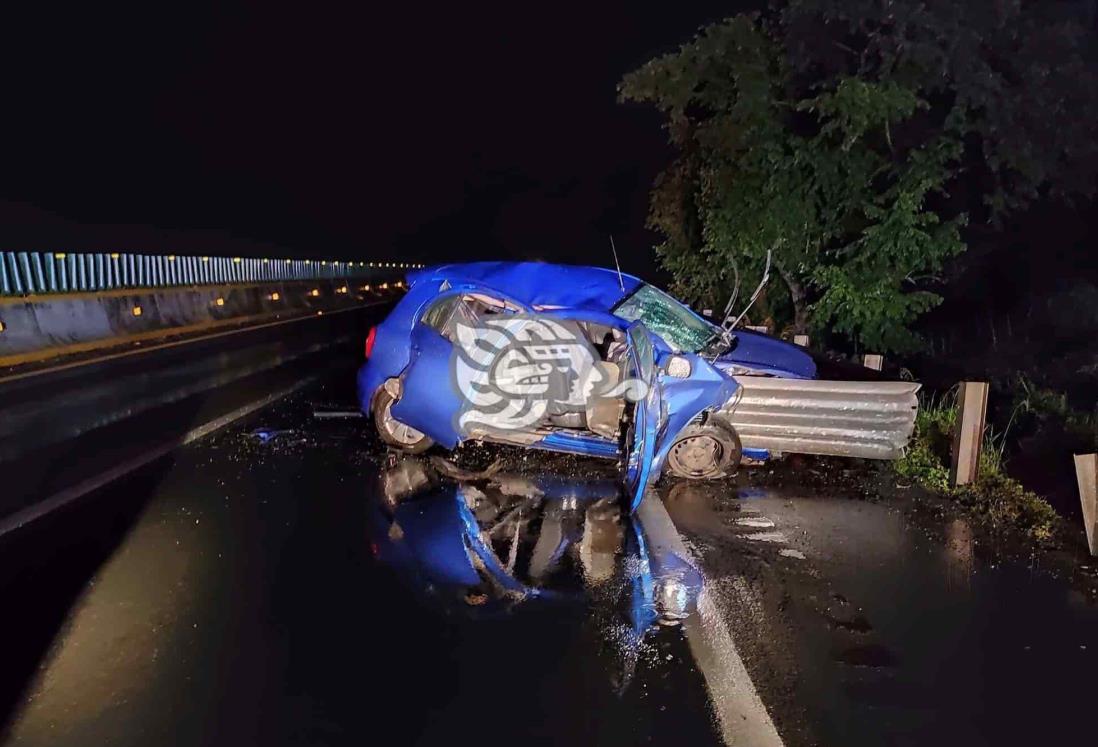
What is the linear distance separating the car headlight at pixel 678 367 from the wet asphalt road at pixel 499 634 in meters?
1.07

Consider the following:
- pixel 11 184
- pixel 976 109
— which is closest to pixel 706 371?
pixel 976 109

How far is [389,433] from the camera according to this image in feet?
27.8

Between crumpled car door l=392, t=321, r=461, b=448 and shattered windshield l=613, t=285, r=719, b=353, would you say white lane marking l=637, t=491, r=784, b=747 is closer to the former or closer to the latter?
shattered windshield l=613, t=285, r=719, b=353

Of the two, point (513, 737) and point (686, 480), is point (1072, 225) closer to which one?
point (686, 480)

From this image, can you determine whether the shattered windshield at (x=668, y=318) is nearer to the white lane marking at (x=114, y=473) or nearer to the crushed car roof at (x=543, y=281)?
the crushed car roof at (x=543, y=281)

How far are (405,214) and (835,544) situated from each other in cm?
9451

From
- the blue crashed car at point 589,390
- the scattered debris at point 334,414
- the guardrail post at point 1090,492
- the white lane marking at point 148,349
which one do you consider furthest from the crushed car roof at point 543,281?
the white lane marking at point 148,349

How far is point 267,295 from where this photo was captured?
939 inches

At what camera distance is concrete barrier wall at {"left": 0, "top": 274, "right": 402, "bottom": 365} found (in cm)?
1322

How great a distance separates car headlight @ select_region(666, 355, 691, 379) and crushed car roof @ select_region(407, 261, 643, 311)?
799mm

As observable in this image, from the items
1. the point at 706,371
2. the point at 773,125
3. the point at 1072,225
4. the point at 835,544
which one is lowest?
the point at 835,544

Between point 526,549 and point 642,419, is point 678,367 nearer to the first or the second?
point 642,419

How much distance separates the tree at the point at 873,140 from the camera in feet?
35.9

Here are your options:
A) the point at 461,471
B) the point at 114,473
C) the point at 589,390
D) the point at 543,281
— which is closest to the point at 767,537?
the point at 589,390
